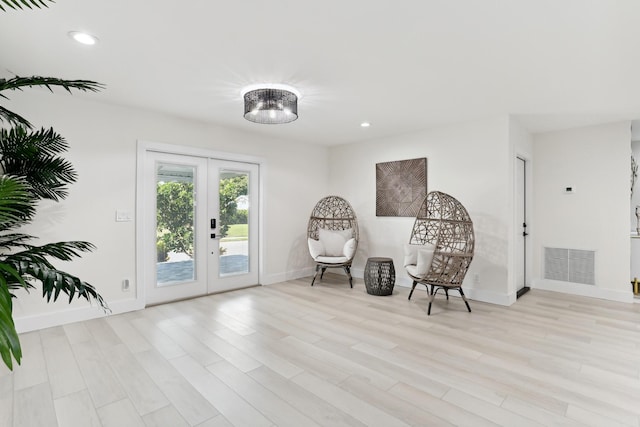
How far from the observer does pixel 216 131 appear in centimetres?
460

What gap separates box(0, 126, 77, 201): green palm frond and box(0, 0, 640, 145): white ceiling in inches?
25.4

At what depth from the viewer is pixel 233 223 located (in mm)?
4871

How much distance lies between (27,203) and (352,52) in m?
2.36

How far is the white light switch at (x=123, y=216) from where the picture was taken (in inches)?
148

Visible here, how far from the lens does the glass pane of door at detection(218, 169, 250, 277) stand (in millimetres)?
4738

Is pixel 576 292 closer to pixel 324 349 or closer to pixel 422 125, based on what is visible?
pixel 422 125

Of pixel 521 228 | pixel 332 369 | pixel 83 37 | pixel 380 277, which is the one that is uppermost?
pixel 83 37

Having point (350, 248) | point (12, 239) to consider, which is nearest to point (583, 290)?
point (350, 248)

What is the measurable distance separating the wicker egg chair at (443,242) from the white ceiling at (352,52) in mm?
1269

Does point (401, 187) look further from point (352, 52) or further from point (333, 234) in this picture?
point (352, 52)

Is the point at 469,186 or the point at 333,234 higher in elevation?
the point at 469,186

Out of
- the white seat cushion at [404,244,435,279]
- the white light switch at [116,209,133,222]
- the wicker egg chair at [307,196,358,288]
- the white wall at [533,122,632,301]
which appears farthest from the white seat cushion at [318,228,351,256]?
the white wall at [533,122,632,301]

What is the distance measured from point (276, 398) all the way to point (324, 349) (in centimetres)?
78

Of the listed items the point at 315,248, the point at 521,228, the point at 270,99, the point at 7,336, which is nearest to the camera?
the point at 7,336
